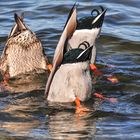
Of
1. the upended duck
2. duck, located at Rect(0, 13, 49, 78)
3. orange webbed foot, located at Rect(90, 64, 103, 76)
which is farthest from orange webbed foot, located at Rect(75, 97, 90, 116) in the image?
duck, located at Rect(0, 13, 49, 78)

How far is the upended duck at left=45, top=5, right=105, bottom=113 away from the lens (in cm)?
726

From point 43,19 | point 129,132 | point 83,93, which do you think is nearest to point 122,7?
point 43,19

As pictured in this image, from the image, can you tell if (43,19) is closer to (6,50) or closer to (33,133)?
(6,50)

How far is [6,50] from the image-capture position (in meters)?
9.43

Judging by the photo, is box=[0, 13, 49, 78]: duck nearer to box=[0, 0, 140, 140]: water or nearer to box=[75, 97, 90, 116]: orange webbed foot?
box=[0, 0, 140, 140]: water

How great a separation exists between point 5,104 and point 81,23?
5.23ft

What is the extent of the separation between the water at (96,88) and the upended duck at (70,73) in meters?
0.15

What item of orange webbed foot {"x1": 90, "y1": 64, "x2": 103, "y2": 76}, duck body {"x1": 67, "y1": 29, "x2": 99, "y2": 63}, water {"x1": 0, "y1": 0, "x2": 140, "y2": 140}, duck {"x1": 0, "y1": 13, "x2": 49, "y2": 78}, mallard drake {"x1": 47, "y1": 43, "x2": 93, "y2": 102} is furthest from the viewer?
duck {"x1": 0, "y1": 13, "x2": 49, "y2": 78}

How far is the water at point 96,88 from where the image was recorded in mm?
6523

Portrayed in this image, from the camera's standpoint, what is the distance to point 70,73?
7340mm

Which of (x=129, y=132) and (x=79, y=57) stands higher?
(x=79, y=57)

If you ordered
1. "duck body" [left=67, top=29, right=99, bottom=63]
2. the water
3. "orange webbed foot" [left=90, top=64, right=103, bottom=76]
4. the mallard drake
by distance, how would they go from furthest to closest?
"orange webbed foot" [left=90, top=64, right=103, bottom=76], "duck body" [left=67, top=29, right=99, bottom=63], the mallard drake, the water

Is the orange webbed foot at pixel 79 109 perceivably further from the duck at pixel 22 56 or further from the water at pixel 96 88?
the duck at pixel 22 56

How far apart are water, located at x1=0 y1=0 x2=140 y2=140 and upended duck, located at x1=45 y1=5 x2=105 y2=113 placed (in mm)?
155
